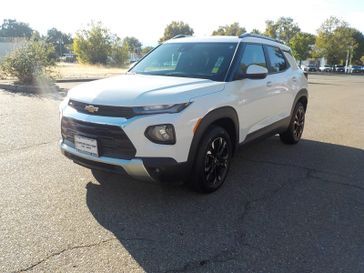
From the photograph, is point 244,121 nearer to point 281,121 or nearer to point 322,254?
point 281,121

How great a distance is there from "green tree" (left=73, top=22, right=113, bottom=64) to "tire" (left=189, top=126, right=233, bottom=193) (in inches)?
1412

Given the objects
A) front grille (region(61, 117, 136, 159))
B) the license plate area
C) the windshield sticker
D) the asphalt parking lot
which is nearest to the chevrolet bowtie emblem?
front grille (region(61, 117, 136, 159))

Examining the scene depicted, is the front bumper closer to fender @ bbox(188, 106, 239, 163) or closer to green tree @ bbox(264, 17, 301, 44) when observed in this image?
fender @ bbox(188, 106, 239, 163)

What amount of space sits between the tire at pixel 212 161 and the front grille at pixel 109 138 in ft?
2.47

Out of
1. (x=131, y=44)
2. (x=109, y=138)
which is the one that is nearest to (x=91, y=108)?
A: (x=109, y=138)

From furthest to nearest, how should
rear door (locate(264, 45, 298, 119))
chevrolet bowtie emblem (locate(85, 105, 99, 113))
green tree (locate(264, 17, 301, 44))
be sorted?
green tree (locate(264, 17, 301, 44)) < rear door (locate(264, 45, 298, 119)) < chevrolet bowtie emblem (locate(85, 105, 99, 113))

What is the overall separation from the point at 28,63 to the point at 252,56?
11.6 m

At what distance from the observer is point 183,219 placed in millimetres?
3719

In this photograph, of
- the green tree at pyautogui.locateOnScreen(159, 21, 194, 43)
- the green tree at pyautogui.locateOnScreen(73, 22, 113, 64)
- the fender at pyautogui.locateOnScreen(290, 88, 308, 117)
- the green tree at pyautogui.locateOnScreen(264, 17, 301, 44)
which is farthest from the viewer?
the green tree at pyautogui.locateOnScreen(159, 21, 194, 43)

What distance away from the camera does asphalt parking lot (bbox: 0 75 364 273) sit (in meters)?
3.03

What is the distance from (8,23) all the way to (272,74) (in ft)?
483

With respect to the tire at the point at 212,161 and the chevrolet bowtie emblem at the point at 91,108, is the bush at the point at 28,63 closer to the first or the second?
the chevrolet bowtie emblem at the point at 91,108

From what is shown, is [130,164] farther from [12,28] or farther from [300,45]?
[12,28]

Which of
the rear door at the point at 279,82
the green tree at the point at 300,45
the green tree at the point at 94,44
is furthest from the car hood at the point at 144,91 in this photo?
the green tree at the point at 300,45
